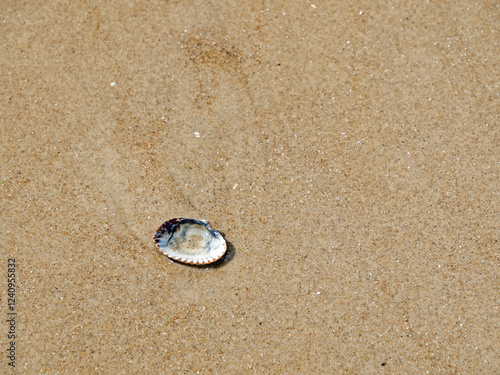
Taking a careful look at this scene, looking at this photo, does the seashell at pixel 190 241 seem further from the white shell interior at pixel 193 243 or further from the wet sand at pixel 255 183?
the wet sand at pixel 255 183

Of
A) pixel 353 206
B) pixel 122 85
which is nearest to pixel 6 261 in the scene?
pixel 122 85

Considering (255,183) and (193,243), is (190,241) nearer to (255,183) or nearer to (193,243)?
(193,243)

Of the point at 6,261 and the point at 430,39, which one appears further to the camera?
the point at 430,39

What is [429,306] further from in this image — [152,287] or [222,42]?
[222,42]

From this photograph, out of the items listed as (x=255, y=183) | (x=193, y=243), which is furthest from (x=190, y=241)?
(x=255, y=183)

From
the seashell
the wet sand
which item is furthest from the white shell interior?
the wet sand

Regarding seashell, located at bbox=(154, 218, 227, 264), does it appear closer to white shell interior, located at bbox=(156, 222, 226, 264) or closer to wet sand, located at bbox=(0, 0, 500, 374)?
white shell interior, located at bbox=(156, 222, 226, 264)
